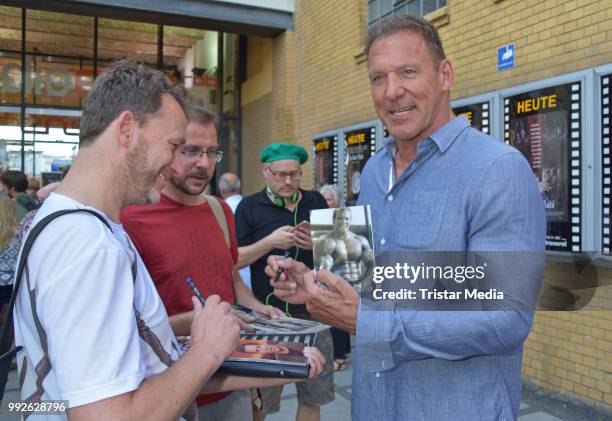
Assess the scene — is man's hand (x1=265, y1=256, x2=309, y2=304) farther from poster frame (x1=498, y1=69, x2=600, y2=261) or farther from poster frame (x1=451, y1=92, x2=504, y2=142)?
poster frame (x1=451, y1=92, x2=504, y2=142)

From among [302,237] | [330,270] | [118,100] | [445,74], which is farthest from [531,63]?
[118,100]

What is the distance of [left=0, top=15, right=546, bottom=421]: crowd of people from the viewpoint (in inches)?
45.6

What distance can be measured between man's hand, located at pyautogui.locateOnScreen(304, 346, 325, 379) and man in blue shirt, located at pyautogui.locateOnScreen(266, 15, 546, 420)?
117mm

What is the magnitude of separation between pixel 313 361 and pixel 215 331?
36cm

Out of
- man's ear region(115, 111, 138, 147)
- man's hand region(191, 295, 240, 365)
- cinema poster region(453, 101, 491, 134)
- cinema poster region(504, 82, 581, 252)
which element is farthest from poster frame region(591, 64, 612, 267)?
man's ear region(115, 111, 138, 147)

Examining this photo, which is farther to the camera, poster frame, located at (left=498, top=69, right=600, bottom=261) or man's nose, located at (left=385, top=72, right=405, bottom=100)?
poster frame, located at (left=498, top=69, right=600, bottom=261)

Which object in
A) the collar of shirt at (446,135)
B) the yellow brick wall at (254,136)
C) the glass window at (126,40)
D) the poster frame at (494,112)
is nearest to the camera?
the collar of shirt at (446,135)

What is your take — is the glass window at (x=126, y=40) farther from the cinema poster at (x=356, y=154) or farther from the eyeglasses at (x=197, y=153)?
the eyeglasses at (x=197, y=153)

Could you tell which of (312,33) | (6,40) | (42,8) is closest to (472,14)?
(312,33)

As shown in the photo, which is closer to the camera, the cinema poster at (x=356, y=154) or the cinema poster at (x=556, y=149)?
the cinema poster at (x=556, y=149)

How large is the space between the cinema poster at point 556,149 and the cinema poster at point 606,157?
174 millimetres

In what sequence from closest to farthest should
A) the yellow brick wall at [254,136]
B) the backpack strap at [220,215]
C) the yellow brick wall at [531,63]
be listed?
1. the backpack strap at [220,215]
2. the yellow brick wall at [531,63]
3. the yellow brick wall at [254,136]

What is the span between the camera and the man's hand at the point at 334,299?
1.53m

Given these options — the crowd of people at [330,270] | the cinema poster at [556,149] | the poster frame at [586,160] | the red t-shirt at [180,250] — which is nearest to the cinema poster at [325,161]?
the cinema poster at [556,149]
